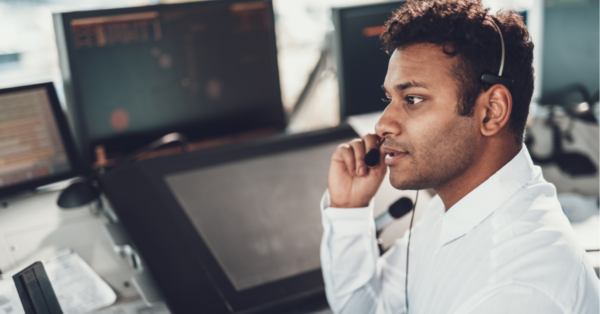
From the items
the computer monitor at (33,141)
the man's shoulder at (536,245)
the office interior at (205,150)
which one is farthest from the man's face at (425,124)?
the computer monitor at (33,141)

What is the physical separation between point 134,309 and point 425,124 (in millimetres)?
638

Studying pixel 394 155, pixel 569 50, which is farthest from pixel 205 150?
pixel 569 50

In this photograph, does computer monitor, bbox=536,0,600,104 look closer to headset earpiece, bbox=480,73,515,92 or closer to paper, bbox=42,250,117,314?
headset earpiece, bbox=480,73,515,92

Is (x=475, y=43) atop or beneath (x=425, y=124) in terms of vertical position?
atop

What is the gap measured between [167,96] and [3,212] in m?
0.46

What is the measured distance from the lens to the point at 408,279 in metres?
0.95

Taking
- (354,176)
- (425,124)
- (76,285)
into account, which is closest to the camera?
(425,124)

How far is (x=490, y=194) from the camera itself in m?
0.77

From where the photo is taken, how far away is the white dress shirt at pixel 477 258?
63cm

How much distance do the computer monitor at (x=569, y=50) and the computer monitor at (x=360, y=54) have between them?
548 mm

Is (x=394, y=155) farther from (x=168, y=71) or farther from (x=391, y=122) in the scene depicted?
(x=168, y=71)

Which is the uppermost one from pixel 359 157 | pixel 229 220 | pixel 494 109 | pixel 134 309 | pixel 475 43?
pixel 475 43

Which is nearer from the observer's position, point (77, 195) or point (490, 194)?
point (490, 194)

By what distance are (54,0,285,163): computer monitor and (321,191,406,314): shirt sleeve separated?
1.52 feet
